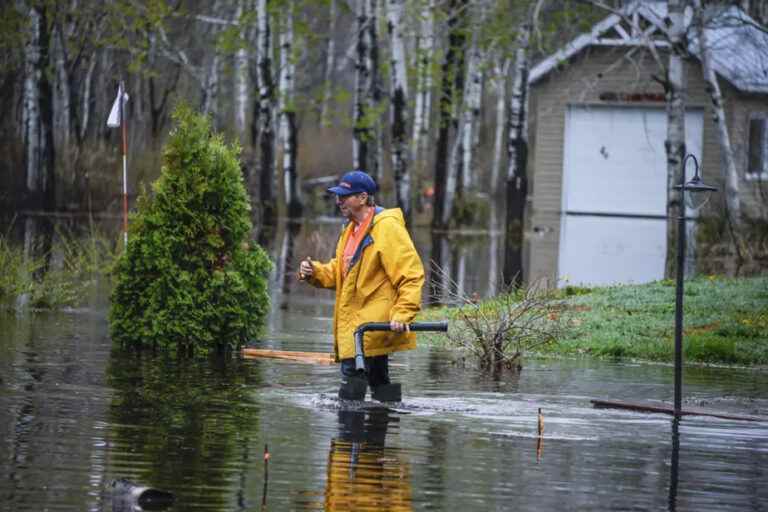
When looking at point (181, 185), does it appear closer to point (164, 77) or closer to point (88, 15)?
point (88, 15)

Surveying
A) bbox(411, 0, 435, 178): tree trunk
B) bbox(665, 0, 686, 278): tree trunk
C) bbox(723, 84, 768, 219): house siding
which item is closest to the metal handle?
bbox(665, 0, 686, 278): tree trunk

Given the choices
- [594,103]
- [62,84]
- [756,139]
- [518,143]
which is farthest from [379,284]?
[62,84]

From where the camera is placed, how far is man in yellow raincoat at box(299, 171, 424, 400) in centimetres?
1144

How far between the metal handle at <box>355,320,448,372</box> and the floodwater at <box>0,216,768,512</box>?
0.42 m

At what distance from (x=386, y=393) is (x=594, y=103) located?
120 feet

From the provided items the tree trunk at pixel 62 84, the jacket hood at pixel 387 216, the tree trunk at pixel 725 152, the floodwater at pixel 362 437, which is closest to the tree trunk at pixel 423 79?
the tree trunk at pixel 725 152

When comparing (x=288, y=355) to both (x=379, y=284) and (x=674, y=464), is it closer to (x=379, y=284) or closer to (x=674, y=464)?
(x=379, y=284)

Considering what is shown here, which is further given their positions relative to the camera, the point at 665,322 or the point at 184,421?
the point at 665,322

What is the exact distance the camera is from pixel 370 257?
37.8 ft

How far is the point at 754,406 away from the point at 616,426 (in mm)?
1612

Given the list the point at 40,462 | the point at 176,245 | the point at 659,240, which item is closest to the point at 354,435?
the point at 40,462

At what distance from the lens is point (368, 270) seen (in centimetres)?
1155

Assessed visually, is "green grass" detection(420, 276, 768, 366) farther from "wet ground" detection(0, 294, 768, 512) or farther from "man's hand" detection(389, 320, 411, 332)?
"man's hand" detection(389, 320, 411, 332)

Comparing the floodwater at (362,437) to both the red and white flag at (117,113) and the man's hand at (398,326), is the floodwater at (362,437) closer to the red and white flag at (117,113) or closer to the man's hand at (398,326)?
the man's hand at (398,326)
